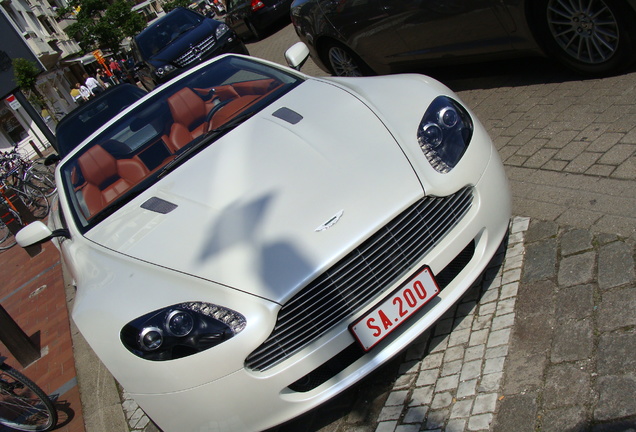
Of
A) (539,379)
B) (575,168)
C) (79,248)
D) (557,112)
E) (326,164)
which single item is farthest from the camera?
(557,112)

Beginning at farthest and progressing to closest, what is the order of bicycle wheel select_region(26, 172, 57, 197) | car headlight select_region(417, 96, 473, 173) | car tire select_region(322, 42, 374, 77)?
bicycle wheel select_region(26, 172, 57, 197), car tire select_region(322, 42, 374, 77), car headlight select_region(417, 96, 473, 173)

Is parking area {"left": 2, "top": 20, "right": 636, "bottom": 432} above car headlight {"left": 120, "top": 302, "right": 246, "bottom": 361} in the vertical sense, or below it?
below

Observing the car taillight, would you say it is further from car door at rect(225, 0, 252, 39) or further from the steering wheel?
the steering wheel

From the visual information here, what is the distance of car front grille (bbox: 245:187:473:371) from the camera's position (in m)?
2.50

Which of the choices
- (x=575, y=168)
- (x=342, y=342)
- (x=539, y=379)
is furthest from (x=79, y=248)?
(x=575, y=168)

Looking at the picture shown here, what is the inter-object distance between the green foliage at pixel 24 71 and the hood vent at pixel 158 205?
88.7 feet

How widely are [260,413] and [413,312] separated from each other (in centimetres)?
77

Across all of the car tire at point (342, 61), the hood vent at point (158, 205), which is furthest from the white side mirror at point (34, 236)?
the car tire at point (342, 61)

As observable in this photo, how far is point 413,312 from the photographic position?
8.69ft

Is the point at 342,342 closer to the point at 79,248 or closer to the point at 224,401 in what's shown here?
the point at 224,401

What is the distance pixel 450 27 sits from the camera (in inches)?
202

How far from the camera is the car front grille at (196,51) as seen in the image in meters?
11.5

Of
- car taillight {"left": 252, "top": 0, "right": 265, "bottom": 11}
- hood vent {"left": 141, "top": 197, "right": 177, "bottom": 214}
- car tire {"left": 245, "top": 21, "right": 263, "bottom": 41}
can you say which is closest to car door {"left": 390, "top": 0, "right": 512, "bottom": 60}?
hood vent {"left": 141, "top": 197, "right": 177, "bottom": 214}

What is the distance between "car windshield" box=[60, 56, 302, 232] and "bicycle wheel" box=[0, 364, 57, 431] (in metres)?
1.25
